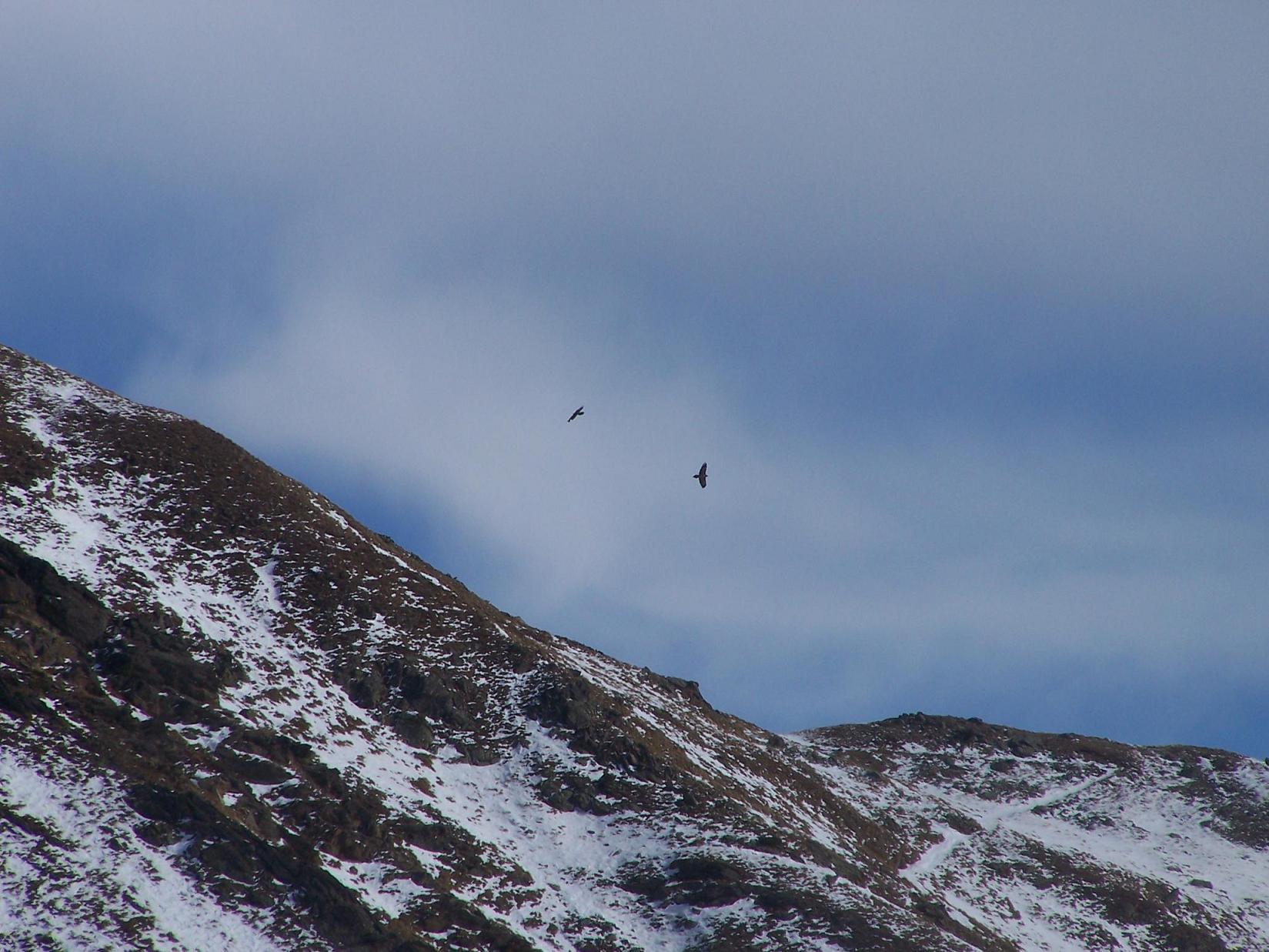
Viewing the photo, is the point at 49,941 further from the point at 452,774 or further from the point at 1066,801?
the point at 1066,801

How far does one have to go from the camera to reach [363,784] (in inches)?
1893

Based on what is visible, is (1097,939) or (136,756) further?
(1097,939)

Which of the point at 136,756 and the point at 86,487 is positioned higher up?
the point at 86,487

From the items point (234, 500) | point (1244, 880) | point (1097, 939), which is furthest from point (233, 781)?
point (1244, 880)

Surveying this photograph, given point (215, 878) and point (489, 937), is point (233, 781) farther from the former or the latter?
point (489, 937)

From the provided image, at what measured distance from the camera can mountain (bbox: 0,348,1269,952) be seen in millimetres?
40094

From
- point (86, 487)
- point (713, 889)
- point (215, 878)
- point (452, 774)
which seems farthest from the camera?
point (86, 487)

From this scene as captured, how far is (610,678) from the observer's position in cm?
7462

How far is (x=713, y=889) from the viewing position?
156 ft

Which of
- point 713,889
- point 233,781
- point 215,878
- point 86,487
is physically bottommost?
point 215,878

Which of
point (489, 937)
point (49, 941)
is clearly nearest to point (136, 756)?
point (49, 941)

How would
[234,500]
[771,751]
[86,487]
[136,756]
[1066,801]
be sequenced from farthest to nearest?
[1066,801], [771,751], [234,500], [86,487], [136,756]

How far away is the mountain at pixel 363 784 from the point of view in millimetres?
40094

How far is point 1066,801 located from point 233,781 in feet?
219
